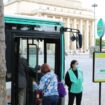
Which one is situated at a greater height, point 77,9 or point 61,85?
point 77,9

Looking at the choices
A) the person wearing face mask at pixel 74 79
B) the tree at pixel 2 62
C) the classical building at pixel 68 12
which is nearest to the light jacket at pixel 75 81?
the person wearing face mask at pixel 74 79

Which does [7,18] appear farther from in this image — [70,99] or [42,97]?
[70,99]

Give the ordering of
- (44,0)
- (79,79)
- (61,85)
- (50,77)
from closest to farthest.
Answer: (50,77) < (61,85) < (79,79) < (44,0)

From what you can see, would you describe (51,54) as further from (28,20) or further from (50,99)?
(50,99)

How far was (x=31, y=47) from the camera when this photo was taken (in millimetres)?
8898

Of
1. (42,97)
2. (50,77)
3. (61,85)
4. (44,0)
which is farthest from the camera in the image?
(44,0)

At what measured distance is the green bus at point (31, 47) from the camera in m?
8.33

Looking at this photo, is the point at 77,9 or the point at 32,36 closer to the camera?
the point at 32,36

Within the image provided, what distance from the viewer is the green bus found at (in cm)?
833

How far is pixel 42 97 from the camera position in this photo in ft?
28.1

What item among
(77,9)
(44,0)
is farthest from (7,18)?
(77,9)

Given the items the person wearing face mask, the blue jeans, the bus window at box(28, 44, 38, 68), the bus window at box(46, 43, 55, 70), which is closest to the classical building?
the person wearing face mask

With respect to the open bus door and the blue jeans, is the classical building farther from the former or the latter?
the blue jeans

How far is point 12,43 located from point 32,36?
2.26ft
